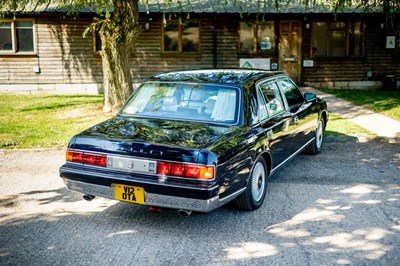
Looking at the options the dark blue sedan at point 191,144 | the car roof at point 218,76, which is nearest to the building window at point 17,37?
the car roof at point 218,76

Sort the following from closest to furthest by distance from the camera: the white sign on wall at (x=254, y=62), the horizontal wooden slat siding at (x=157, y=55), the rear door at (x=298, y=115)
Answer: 1. the rear door at (x=298, y=115)
2. the horizontal wooden slat siding at (x=157, y=55)
3. the white sign on wall at (x=254, y=62)

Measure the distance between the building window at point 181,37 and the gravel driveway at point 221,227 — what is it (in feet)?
41.4

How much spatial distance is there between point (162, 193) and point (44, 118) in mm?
8893

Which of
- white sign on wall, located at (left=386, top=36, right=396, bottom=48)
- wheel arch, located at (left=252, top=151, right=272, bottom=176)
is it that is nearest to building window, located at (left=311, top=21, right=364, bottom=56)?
white sign on wall, located at (left=386, top=36, right=396, bottom=48)

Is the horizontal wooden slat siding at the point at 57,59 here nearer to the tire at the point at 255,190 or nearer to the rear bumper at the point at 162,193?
the tire at the point at 255,190

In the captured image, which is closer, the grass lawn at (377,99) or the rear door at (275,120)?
the rear door at (275,120)

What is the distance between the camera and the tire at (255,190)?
564 centimetres

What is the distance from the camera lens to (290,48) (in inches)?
775

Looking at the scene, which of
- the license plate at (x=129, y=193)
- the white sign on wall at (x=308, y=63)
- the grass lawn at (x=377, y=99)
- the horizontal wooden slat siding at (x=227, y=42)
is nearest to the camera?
the license plate at (x=129, y=193)

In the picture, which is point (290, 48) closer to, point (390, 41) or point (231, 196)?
point (390, 41)

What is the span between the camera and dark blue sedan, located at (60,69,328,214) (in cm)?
486

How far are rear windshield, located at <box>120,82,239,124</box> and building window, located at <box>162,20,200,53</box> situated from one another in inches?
522

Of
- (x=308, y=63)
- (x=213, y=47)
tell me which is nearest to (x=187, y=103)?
(x=213, y=47)

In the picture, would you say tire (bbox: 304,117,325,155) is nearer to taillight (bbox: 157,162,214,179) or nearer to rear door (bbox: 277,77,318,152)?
rear door (bbox: 277,77,318,152)
